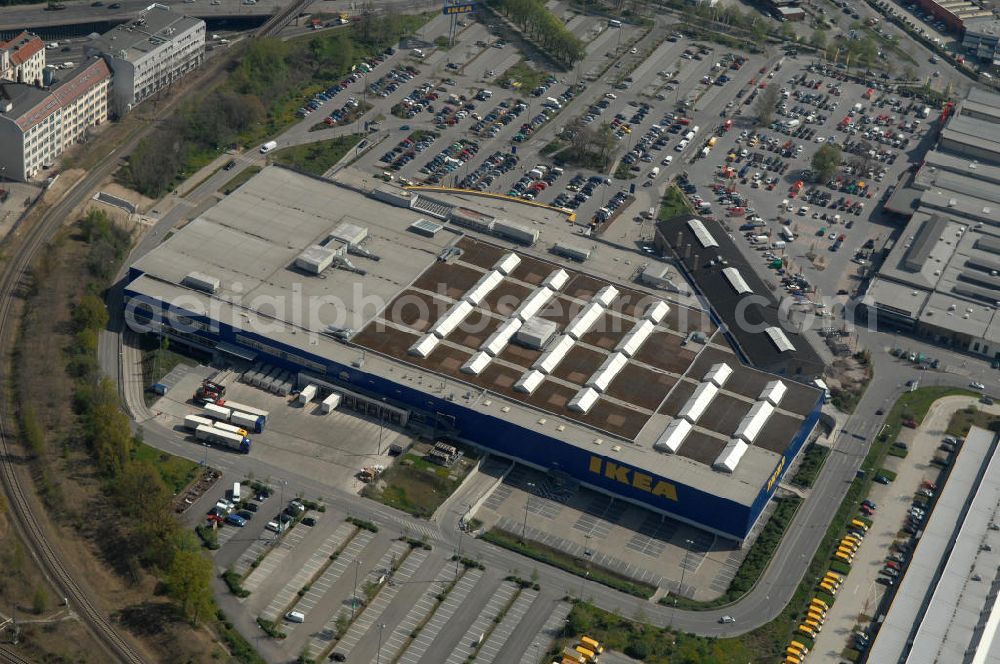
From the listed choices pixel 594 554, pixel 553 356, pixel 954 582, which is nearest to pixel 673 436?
pixel 594 554

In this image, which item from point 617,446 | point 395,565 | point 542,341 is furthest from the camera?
point 542,341

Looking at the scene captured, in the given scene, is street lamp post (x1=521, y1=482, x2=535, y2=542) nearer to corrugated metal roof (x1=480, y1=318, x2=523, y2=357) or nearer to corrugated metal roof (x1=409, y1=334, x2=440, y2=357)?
corrugated metal roof (x1=480, y1=318, x2=523, y2=357)

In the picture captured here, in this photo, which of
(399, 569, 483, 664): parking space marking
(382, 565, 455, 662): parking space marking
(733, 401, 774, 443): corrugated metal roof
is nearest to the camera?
(399, 569, 483, 664): parking space marking

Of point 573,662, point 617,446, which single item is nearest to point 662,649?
point 573,662

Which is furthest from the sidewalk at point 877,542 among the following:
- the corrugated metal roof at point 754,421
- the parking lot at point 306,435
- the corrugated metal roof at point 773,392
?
the parking lot at point 306,435

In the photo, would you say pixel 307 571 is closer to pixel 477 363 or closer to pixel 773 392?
pixel 477 363

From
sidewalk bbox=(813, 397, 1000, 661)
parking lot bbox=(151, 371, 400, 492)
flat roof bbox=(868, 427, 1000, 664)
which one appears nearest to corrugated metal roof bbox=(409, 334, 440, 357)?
parking lot bbox=(151, 371, 400, 492)

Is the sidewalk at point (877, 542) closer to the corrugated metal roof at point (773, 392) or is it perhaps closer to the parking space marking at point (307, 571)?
the corrugated metal roof at point (773, 392)

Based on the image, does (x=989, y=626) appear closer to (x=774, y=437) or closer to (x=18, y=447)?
(x=774, y=437)

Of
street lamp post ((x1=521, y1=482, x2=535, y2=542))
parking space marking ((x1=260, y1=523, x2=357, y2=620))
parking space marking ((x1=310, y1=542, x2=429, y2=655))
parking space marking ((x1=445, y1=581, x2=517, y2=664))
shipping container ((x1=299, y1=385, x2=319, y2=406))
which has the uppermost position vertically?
shipping container ((x1=299, y1=385, x2=319, y2=406))
